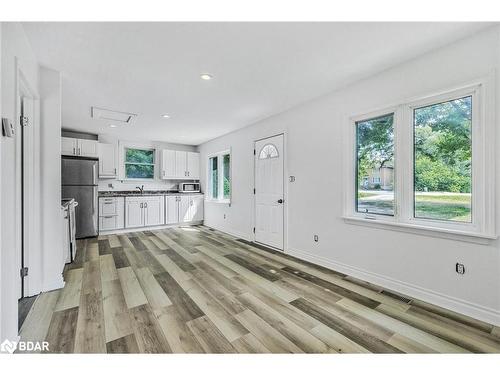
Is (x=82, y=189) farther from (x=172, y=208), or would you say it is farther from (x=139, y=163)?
(x=172, y=208)

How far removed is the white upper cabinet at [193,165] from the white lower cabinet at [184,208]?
0.65 metres

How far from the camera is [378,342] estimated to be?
1.62m

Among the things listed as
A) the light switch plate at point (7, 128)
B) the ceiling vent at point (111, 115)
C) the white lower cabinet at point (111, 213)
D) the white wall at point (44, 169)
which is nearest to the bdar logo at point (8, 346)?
the white wall at point (44, 169)

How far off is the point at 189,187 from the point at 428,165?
551cm

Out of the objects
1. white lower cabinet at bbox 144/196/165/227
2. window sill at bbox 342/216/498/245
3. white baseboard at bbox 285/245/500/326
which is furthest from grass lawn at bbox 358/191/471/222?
white lower cabinet at bbox 144/196/165/227

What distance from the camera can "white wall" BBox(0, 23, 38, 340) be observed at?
133 centimetres

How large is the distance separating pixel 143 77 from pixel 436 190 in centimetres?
333

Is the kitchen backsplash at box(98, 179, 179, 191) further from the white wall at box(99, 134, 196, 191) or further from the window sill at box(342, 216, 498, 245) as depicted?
the window sill at box(342, 216, 498, 245)

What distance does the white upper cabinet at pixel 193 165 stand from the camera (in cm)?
657

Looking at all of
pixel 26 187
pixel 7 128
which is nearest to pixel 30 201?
pixel 26 187

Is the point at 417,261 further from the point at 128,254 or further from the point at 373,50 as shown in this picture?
the point at 128,254
